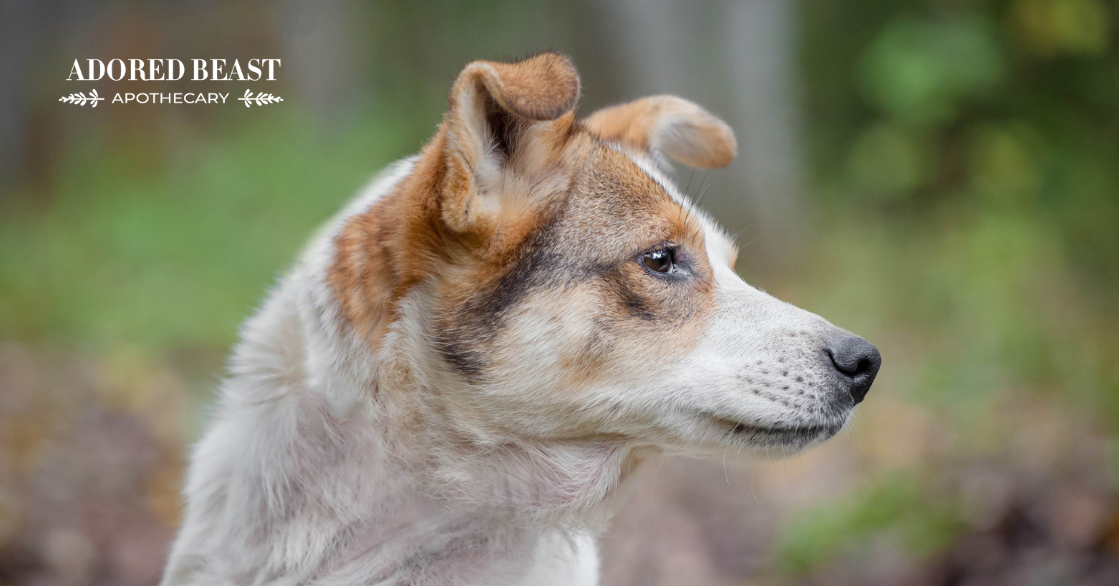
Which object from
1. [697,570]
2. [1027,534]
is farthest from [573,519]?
[1027,534]

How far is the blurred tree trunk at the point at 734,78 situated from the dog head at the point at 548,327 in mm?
5014

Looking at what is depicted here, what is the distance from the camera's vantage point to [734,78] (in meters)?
7.78

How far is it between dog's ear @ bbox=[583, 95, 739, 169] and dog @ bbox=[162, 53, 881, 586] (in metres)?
0.69

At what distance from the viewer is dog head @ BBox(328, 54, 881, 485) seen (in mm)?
2564

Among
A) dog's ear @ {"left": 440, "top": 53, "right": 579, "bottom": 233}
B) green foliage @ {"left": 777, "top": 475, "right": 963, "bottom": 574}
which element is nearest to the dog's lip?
dog's ear @ {"left": 440, "top": 53, "right": 579, "bottom": 233}

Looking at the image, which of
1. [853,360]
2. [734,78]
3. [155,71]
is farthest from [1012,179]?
[155,71]

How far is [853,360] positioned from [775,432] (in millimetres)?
326

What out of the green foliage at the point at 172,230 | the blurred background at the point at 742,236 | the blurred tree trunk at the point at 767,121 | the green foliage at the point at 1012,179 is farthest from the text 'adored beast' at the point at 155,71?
the green foliage at the point at 1012,179

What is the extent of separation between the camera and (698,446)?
2.69 m

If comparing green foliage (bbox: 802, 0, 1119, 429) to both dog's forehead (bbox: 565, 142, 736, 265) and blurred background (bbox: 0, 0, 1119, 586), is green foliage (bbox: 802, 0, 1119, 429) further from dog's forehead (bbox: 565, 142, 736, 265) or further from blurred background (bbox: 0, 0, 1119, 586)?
dog's forehead (bbox: 565, 142, 736, 265)

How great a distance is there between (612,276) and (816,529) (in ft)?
9.43

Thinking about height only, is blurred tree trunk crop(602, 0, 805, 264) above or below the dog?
above

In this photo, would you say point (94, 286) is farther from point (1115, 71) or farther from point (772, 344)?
point (1115, 71)

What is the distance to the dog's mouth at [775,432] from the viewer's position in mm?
2621
